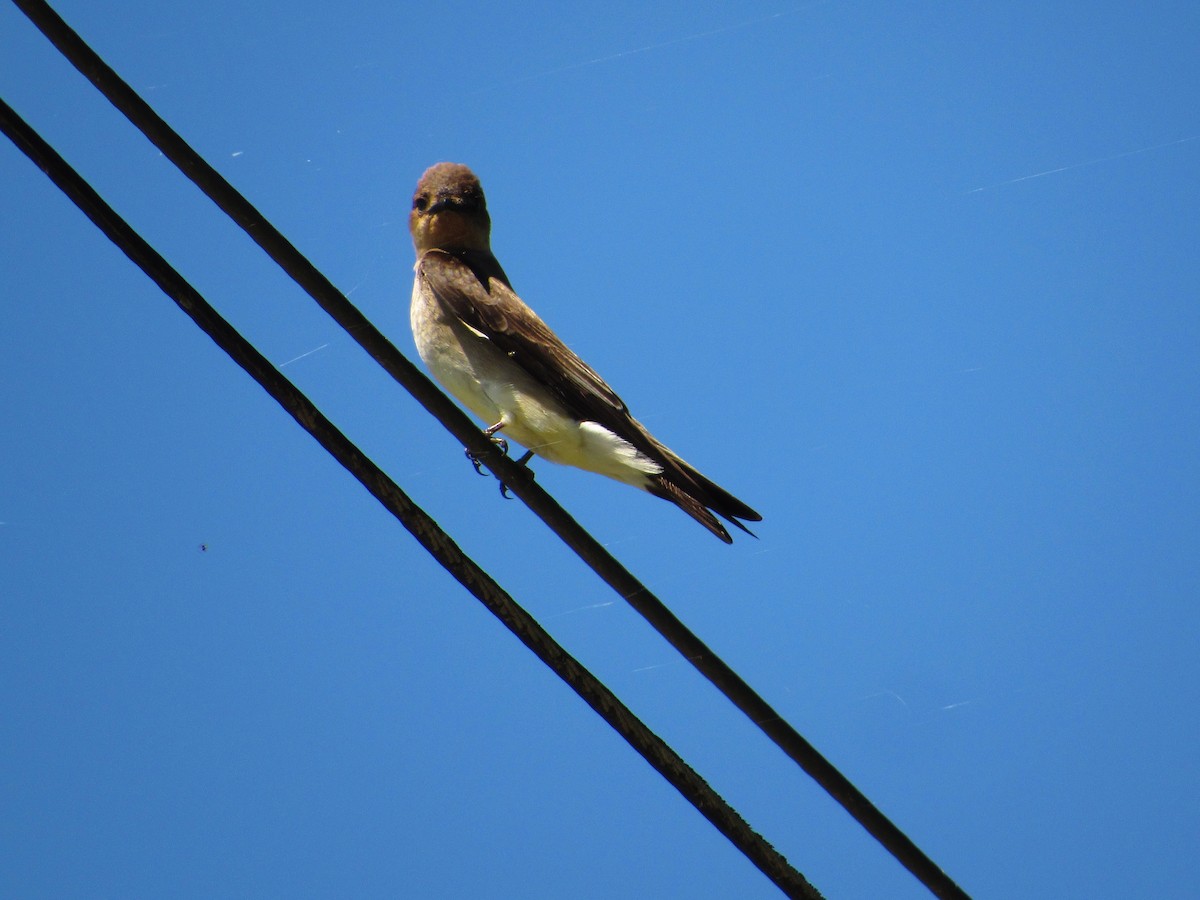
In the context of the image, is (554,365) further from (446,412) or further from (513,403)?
(446,412)

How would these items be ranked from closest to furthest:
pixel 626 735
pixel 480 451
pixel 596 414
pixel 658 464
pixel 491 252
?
pixel 626 735
pixel 480 451
pixel 658 464
pixel 596 414
pixel 491 252

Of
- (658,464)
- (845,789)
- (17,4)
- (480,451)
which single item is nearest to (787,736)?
(845,789)

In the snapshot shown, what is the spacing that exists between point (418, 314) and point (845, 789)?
3315mm

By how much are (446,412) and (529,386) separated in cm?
205

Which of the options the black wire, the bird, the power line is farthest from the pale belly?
the power line

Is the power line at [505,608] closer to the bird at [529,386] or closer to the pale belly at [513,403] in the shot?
the bird at [529,386]

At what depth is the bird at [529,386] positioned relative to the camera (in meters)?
5.00

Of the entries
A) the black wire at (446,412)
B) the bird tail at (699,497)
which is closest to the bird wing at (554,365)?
the bird tail at (699,497)

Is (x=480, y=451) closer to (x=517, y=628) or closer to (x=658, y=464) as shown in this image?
(x=517, y=628)

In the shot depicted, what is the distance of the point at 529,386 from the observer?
17.9ft

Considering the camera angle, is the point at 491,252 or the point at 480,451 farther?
the point at 491,252

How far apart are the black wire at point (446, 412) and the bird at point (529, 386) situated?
1.39 meters

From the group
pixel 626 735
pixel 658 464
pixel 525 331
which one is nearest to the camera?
pixel 626 735

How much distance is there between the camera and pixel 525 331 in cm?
571
